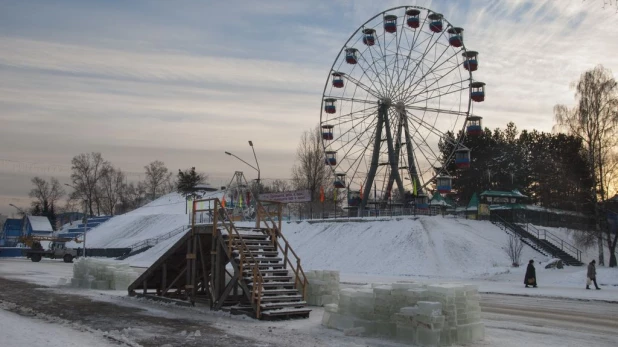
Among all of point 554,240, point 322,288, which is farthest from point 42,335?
point 554,240

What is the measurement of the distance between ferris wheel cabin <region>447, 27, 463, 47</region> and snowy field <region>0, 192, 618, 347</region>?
47.1 feet

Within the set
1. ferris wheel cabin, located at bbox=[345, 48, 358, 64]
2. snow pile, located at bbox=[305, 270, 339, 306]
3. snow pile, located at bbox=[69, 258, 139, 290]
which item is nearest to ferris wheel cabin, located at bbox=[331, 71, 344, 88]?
ferris wheel cabin, located at bbox=[345, 48, 358, 64]

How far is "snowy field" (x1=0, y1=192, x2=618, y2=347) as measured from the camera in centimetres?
1312

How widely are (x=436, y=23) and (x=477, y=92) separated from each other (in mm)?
6907

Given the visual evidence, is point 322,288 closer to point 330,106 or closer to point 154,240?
point 330,106

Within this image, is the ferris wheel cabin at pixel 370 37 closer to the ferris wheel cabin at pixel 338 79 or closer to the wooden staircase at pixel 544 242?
the ferris wheel cabin at pixel 338 79

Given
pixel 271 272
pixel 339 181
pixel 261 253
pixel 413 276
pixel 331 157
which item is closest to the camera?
pixel 271 272

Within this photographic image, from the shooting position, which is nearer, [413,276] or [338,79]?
[413,276]

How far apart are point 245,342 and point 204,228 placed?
647 centimetres

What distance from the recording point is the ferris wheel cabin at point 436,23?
50.1 metres

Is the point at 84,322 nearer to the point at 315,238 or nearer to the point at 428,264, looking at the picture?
the point at 428,264

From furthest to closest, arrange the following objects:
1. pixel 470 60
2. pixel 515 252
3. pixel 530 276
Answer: pixel 470 60
pixel 515 252
pixel 530 276

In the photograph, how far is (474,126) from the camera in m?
48.0

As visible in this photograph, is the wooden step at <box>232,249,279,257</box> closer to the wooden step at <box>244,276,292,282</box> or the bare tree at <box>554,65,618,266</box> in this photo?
the wooden step at <box>244,276,292,282</box>
